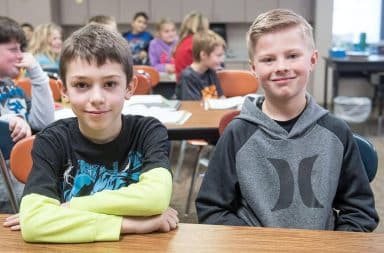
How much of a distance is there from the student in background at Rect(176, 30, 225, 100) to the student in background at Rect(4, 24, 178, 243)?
2003 mm

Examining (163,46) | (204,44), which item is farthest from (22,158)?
(163,46)

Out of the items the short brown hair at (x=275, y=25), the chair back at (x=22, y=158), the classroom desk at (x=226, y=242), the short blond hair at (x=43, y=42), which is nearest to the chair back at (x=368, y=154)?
the short brown hair at (x=275, y=25)

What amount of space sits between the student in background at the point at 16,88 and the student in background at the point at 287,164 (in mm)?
1212

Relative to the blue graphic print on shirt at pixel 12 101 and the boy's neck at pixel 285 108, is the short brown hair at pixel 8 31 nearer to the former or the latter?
the blue graphic print on shirt at pixel 12 101

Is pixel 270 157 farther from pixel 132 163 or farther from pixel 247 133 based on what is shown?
pixel 132 163

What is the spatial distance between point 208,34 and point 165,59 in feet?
6.66

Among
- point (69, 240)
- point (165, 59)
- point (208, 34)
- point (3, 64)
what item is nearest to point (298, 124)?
point (69, 240)

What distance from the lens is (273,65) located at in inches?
51.7

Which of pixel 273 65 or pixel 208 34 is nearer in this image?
pixel 273 65

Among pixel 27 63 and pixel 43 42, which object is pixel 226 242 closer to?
pixel 27 63

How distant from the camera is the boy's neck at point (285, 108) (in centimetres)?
135

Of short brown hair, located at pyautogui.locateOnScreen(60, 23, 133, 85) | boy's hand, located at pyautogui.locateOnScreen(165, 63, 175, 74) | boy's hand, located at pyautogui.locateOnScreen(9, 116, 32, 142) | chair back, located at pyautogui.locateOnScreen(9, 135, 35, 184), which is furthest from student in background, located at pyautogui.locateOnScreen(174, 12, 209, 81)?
short brown hair, located at pyautogui.locateOnScreen(60, 23, 133, 85)

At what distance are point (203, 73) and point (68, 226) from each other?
101 inches

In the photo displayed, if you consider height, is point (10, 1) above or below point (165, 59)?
above
